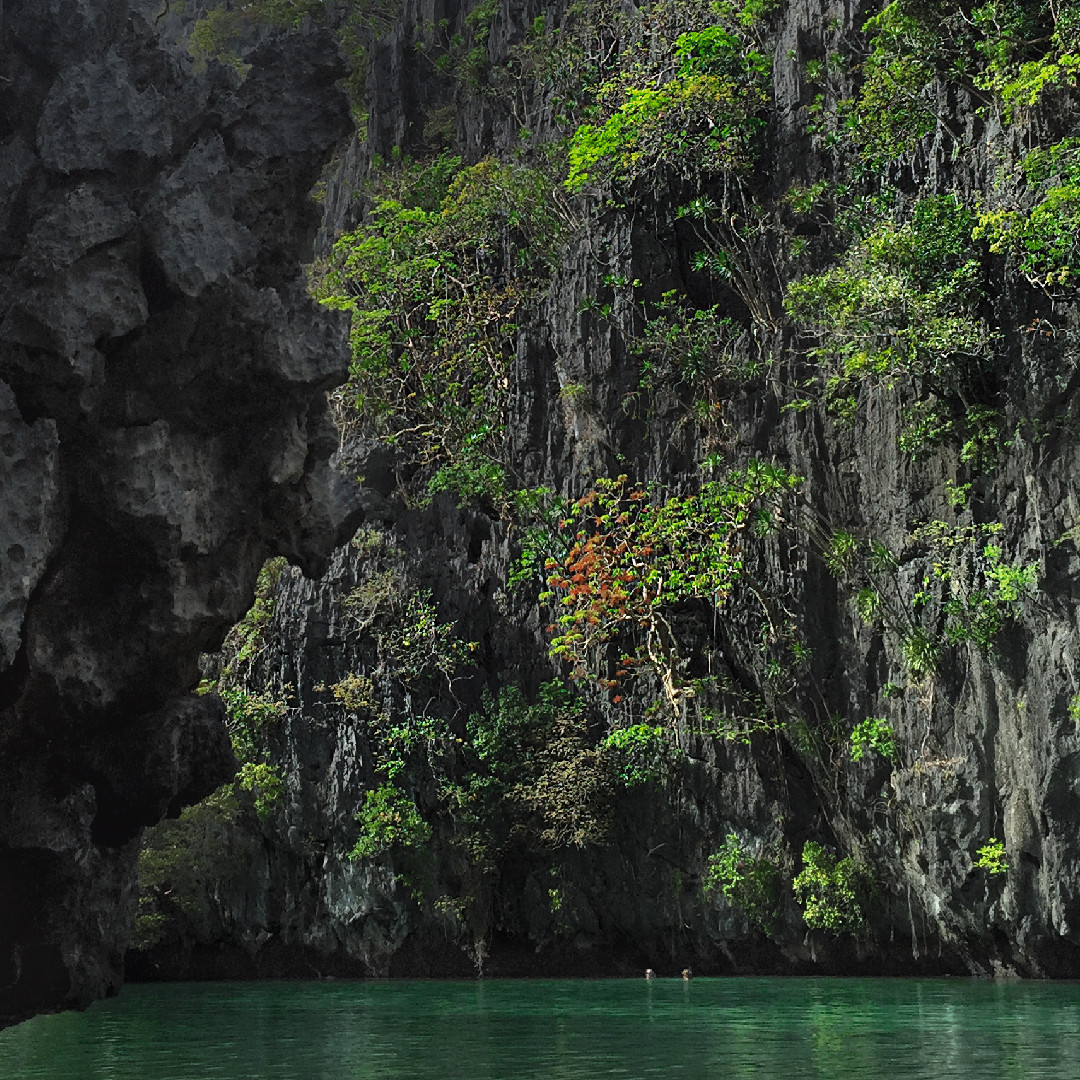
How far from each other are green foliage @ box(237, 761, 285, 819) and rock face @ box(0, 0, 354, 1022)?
1263cm

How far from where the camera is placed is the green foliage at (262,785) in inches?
898

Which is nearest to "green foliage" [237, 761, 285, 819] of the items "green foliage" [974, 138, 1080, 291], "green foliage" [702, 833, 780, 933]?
"green foliage" [702, 833, 780, 933]

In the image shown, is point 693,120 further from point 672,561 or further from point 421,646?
point 421,646

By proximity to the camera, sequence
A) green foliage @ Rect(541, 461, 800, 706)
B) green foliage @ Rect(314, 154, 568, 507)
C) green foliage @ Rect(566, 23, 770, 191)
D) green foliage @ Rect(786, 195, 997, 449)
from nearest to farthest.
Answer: green foliage @ Rect(786, 195, 997, 449) < green foliage @ Rect(541, 461, 800, 706) < green foliage @ Rect(566, 23, 770, 191) < green foliage @ Rect(314, 154, 568, 507)

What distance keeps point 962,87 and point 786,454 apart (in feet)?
19.0

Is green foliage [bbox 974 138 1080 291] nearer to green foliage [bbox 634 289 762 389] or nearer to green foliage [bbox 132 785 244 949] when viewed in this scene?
green foliage [bbox 634 289 762 389]

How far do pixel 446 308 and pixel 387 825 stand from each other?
9580mm

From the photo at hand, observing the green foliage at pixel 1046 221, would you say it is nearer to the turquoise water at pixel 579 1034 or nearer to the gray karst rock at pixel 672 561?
the gray karst rock at pixel 672 561

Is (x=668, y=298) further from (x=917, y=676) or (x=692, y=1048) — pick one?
(x=692, y=1048)

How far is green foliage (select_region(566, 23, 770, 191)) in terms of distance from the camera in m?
22.4

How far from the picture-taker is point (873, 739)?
1914 cm

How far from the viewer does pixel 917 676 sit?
61.2ft

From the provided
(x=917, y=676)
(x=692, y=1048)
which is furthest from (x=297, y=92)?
(x=917, y=676)

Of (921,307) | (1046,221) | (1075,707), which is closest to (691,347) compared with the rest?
(921,307)
